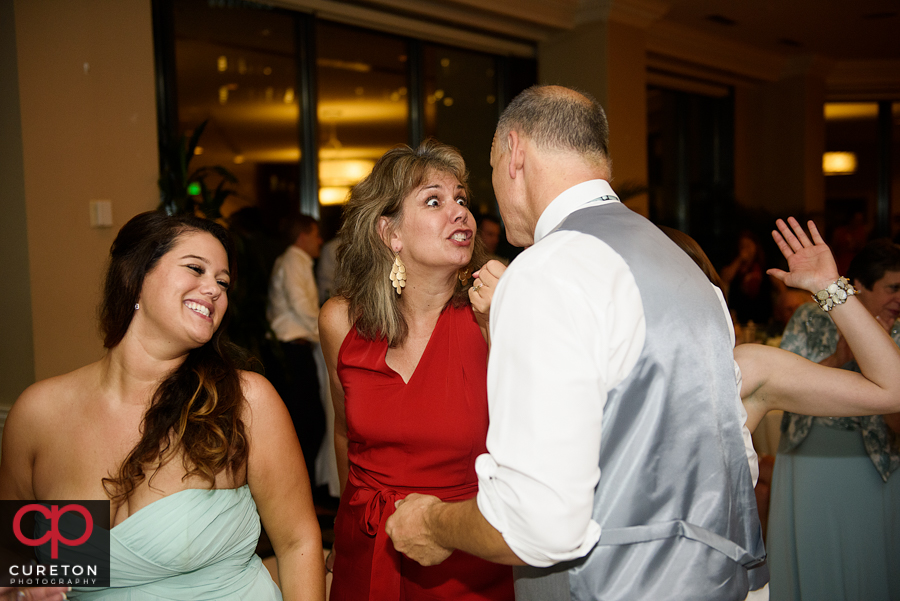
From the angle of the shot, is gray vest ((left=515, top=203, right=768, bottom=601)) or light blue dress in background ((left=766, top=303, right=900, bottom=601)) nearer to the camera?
gray vest ((left=515, top=203, right=768, bottom=601))

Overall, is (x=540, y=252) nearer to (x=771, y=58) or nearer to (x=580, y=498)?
(x=580, y=498)

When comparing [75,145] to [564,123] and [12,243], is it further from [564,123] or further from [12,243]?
[564,123]

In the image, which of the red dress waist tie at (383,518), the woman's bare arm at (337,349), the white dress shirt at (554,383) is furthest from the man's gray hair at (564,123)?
the woman's bare arm at (337,349)

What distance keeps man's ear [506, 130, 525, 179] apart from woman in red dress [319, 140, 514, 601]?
68cm

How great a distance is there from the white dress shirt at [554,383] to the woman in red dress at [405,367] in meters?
0.78

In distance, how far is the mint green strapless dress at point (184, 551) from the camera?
56.9 inches

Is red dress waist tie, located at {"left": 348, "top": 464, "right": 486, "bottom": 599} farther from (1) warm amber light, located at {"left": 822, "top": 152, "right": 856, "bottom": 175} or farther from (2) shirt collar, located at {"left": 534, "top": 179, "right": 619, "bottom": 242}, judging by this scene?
(1) warm amber light, located at {"left": 822, "top": 152, "right": 856, "bottom": 175}

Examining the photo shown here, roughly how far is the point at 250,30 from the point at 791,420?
4658mm

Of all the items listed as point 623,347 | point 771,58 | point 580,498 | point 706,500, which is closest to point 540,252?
point 623,347

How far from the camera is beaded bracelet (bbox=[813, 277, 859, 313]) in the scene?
1.56 meters

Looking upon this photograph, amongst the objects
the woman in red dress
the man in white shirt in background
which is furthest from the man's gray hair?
the man in white shirt in background

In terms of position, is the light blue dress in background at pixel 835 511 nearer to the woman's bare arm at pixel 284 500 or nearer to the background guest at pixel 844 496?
the background guest at pixel 844 496

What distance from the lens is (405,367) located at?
1983mm

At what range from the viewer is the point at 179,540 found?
4.76 ft
